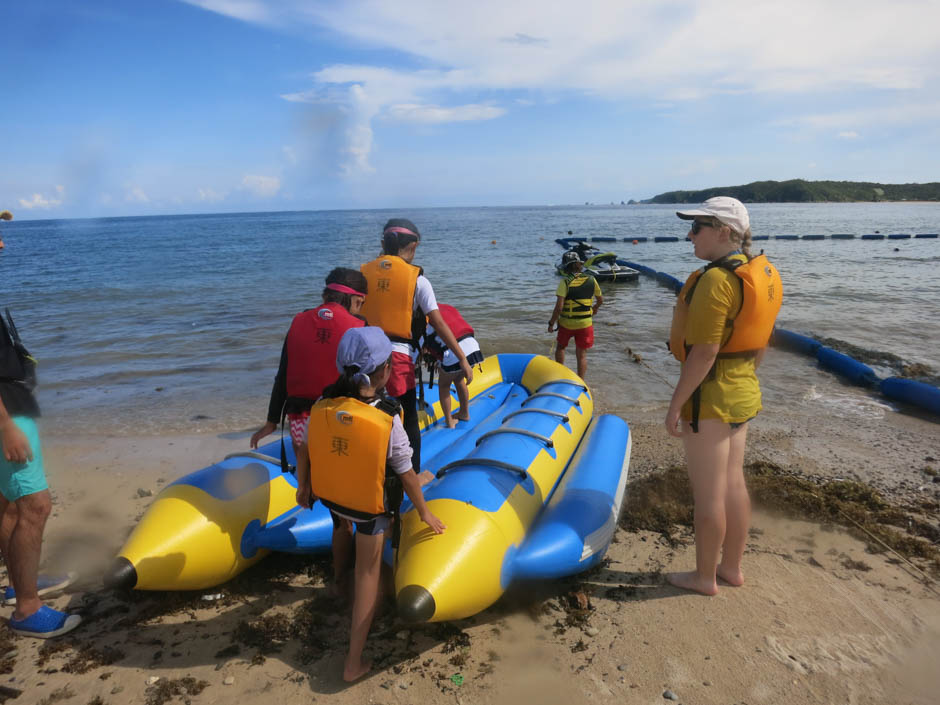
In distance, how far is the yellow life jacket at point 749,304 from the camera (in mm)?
2436

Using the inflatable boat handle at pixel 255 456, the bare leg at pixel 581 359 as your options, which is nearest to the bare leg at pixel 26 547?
the inflatable boat handle at pixel 255 456

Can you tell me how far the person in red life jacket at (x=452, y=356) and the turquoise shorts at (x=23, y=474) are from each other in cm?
254

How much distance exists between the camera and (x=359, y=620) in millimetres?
2508

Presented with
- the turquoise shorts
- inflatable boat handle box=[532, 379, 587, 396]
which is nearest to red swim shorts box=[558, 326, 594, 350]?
inflatable boat handle box=[532, 379, 587, 396]

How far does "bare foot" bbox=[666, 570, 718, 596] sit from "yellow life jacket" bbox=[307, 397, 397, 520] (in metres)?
1.66

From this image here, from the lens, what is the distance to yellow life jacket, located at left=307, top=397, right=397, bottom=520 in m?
2.30

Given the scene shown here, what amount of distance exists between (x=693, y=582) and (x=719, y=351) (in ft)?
4.31

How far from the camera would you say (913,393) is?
628 centimetres

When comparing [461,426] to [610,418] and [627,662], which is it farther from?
[627,662]

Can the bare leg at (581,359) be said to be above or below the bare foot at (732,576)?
above

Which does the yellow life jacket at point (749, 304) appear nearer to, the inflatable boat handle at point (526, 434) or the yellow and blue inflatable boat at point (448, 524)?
the yellow and blue inflatable boat at point (448, 524)

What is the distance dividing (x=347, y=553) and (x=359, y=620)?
545mm

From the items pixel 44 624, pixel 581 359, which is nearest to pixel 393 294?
pixel 44 624

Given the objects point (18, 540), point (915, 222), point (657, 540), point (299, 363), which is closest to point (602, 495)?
point (657, 540)
